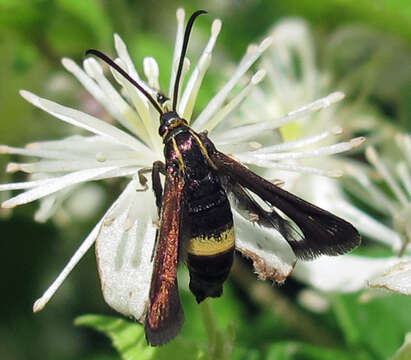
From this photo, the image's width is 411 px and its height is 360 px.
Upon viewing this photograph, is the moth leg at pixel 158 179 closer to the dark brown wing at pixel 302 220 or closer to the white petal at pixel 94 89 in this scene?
the dark brown wing at pixel 302 220

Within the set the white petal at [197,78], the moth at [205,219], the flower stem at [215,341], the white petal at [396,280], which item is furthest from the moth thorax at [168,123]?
the white petal at [396,280]

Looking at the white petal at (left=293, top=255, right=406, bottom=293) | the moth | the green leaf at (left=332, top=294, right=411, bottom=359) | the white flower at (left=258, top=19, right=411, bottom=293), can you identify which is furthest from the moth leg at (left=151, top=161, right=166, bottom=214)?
the green leaf at (left=332, top=294, right=411, bottom=359)

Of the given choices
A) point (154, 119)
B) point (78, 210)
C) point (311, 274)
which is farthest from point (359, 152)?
point (154, 119)

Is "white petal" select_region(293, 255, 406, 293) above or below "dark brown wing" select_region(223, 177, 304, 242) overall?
below

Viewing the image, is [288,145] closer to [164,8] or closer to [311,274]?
[311,274]

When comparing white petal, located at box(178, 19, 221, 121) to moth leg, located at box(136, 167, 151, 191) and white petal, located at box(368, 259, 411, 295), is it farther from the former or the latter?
white petal, located at box(368, 259, 411, 295)
